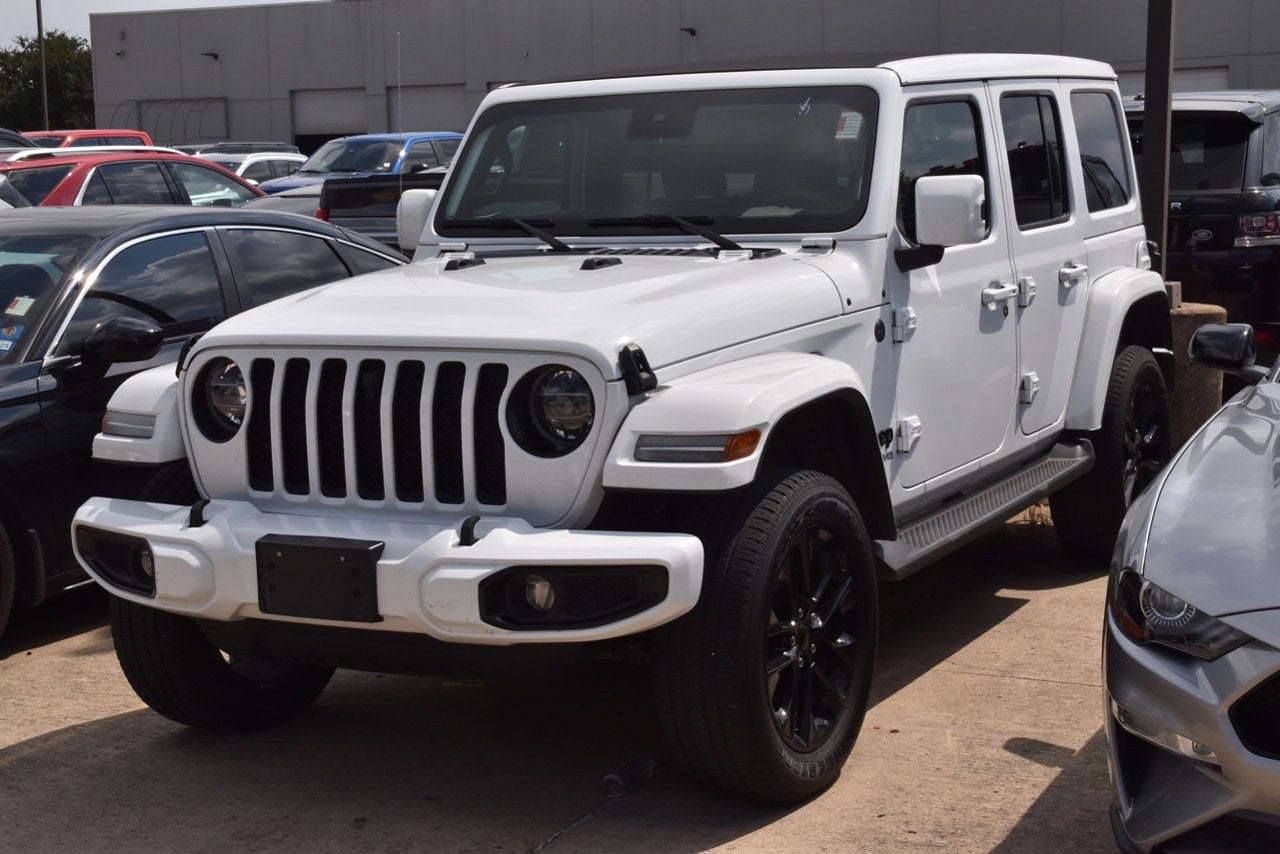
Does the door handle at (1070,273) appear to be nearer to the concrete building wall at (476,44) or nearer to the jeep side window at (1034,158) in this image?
the jeep side window at (1034,158)

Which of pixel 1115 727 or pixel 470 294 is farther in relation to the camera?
pixel 470 294

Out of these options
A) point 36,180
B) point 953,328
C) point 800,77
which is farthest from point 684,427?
point 36,180

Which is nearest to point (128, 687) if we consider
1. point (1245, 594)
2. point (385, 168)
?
point (1245, 594)

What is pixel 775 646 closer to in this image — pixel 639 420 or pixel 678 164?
pixel 639 420

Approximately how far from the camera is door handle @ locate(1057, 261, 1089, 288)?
19.8 ft

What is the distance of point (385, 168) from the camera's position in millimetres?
20797

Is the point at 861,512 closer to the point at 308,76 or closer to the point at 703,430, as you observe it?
the point at 703,430

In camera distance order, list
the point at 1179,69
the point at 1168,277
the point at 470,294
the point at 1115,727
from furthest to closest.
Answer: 1. the point at 1179,69
2. the point at 1168,277
3. the point at 470,294
4. the point at 1115,727

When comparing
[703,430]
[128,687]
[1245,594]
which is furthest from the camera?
[128,687]

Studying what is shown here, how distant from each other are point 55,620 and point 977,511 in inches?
→ 140

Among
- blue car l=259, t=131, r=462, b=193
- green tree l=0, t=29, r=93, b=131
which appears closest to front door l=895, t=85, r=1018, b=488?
blue car l=259, t=131, r=462, b=193

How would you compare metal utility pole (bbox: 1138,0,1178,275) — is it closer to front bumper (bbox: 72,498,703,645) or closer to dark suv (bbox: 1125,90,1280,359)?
dark suv (bbox: 1125,90,1280,359)

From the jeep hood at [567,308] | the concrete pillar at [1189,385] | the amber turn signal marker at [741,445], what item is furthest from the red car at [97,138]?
the amber turn signal marker at [741,445]

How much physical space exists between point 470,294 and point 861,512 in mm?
1317
